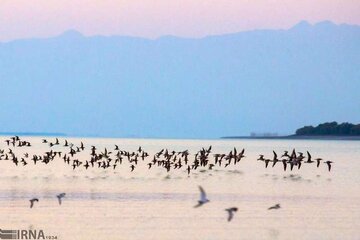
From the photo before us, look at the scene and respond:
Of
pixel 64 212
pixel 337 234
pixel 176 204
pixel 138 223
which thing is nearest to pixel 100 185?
pixel 176 204

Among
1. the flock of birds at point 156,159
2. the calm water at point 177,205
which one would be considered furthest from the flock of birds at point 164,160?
the calm water at point 177,205

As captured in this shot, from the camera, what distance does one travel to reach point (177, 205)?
1602 inches

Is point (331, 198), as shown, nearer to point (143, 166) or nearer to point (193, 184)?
point (193, 184)

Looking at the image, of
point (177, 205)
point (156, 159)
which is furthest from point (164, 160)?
point (177, 205)

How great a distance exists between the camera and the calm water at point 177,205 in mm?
31875

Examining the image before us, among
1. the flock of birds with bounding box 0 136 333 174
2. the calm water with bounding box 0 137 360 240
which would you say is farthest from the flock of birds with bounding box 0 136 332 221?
the calm water with bounding box 0 137 360 240

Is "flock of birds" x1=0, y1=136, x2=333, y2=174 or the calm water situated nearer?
the calm water

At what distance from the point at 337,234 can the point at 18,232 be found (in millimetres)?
10294

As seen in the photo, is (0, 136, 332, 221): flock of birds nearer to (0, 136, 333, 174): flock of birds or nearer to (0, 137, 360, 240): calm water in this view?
(0, 136, 333, 174): flock of birds

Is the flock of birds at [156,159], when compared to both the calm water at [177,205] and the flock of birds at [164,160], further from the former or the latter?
the calm water at [177,205]

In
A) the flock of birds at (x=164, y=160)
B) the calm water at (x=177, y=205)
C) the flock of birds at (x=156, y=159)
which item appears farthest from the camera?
the flock of birds at (x=156, y=159)

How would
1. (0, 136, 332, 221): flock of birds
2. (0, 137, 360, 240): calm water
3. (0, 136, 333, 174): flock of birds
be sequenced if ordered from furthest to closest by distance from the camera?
(0, 136, 333, 174): flock of birds < (0, 136, 332, 221): flock of birds < (0, 137, 360, 240): calm water

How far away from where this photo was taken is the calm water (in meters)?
31.9

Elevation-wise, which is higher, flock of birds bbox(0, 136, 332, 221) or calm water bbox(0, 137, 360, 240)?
flock of birds bbox(0, 136, 332, 221)
